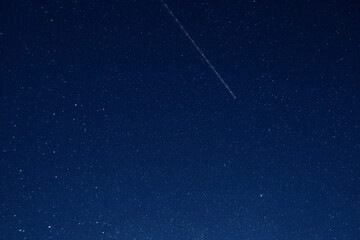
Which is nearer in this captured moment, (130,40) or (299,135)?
(130,40)

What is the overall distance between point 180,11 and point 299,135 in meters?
0.53

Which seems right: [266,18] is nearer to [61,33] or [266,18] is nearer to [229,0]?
[229,0]

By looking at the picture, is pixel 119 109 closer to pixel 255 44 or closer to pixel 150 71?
pixel 150 71

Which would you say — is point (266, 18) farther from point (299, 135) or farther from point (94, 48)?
point (94, 48)

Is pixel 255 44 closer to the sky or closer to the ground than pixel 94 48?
closer to the ground

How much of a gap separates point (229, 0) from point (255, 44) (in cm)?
15

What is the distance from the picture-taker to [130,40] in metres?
0.92

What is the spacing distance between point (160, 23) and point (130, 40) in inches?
3.9

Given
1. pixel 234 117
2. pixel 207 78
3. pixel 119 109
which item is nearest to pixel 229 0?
pixel 207 78

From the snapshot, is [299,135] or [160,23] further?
[299,135]

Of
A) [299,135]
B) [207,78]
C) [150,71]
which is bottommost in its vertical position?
[299,135]

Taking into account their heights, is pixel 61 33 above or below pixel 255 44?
above

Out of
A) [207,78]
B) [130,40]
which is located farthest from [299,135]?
[130,40]

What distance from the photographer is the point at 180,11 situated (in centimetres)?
93
